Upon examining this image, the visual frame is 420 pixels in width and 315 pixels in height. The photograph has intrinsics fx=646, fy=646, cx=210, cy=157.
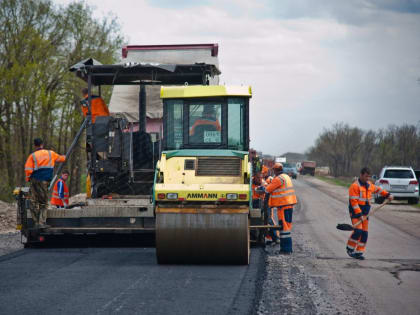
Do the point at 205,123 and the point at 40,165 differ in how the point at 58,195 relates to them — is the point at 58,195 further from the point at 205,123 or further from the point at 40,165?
the point at 205,123

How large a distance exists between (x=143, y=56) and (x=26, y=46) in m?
16.3

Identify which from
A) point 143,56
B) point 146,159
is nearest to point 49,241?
point 146,159

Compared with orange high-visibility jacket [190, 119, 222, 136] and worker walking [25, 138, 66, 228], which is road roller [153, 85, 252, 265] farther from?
worker walking [25, 138, 66, 228]

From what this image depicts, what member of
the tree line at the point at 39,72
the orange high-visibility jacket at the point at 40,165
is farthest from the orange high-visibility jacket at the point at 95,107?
the tree line at the point at 39,72

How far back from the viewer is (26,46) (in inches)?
1150

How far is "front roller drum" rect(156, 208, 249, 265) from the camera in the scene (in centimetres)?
917

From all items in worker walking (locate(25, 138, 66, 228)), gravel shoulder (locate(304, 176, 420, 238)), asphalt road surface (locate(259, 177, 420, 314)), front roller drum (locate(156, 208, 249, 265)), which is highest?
worker walking (locate(25, 138, 66, 228))

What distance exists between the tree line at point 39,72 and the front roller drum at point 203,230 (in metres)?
19.4

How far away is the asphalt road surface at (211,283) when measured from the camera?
22.2 feet

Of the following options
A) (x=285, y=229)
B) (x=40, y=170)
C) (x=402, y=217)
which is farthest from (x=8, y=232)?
(x=402, y=217)

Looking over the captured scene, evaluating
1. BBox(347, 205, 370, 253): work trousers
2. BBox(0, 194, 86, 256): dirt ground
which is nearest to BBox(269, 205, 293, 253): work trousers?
BBox(347, 205, 370, 253): work trousers

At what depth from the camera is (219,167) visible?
989 centimetres

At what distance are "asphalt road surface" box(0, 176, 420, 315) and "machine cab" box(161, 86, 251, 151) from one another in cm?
195

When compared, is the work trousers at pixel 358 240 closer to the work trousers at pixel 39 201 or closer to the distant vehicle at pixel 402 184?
the work trousers at pixel 39 201
